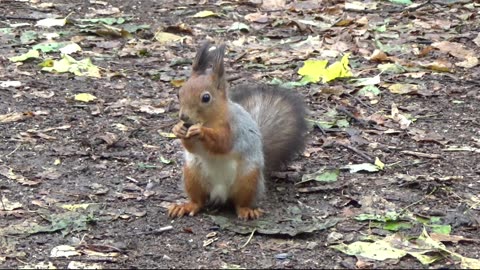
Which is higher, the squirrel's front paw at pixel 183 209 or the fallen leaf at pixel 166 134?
the squirrel's front paw at pixel 183 209

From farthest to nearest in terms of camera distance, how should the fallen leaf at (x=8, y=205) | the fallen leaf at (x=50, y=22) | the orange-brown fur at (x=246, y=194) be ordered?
the fallen leaf at (x=50, y=22) < the fallen leaf at (x=8, y=205) < the orange-brown fur at (x=246, y=194)

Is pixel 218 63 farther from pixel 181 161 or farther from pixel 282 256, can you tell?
pixel 181 161

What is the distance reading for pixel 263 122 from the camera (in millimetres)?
4340

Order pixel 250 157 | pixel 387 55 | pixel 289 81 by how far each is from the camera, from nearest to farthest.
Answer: pixel 250 157, pixel 289 81, pixel 387 55

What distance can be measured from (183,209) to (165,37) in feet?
10.3

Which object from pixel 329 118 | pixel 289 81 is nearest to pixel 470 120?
pixel 329 118

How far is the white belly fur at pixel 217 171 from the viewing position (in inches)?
150

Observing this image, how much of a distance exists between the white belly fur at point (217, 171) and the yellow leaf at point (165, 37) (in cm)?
304

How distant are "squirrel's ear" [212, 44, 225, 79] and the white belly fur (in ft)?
1.12

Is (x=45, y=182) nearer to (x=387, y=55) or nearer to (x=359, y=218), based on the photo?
(x=359, y=218)

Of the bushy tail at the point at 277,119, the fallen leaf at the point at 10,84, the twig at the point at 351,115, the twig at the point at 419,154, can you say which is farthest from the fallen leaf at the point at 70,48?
the twig at the point at 419,154

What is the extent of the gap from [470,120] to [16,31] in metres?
3.52

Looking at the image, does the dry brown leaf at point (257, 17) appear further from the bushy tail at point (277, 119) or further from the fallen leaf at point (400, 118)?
the bushy tail at point (277, 119)

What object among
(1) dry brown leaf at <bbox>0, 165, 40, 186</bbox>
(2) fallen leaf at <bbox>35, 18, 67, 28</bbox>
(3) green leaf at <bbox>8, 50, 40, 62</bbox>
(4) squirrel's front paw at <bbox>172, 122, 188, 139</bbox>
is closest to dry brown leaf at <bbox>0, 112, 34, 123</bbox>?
(1) dry brown leaf at <bbox>0, 165, 40, 186</bbox>
